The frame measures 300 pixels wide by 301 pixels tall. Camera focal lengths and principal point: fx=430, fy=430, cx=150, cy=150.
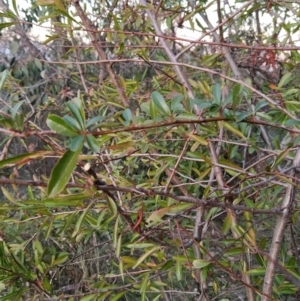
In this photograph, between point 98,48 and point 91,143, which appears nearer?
point 91,143

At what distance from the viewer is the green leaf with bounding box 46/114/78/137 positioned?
0.41m

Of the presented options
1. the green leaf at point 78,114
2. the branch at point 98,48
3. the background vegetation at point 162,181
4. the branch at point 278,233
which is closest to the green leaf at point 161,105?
the background vegetation at point 162,181

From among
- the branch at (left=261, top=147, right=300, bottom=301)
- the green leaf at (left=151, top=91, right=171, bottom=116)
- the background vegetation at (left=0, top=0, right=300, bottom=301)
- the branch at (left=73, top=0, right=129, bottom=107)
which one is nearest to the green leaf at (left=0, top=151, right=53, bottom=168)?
the background vegetation at (left=0, top=0, right=300, bottom=301)

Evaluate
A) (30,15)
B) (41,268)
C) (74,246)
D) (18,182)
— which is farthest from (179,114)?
(30,15)

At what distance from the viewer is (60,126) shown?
0.41 meters

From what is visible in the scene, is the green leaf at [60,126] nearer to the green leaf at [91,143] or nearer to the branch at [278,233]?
the green leaf at [91,143]

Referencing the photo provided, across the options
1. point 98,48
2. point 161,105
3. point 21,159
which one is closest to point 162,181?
point 98,48

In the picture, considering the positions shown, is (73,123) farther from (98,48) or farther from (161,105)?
(98,48)

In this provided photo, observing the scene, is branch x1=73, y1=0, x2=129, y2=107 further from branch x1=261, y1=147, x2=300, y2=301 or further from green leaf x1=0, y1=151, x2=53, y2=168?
green leaf x1=0, y1=151, x2=53, y2=168

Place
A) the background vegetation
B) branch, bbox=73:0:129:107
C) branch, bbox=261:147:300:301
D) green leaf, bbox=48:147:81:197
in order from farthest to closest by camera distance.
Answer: branch, bbox=73:0:129:107, branch, bbox=261:147:300:301, the background vegetation, green leaf, bbox=48:147:81:197

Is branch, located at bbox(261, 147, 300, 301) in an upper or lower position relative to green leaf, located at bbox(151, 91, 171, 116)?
lower

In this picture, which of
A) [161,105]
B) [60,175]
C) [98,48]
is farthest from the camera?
[98,48]

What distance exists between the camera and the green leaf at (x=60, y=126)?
1.34ft

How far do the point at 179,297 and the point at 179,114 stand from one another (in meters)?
1.14
